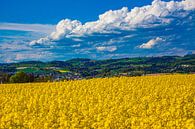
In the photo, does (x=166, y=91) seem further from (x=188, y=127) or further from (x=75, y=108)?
(x=188, y=127)

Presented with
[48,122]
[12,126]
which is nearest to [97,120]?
[48,122]

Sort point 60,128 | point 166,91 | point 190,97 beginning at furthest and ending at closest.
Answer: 1. point 166,91
2. point 190,97
3. point 60,128

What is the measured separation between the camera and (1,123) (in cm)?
1842

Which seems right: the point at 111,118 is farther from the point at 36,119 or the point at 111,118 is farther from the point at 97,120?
the point at 36,119

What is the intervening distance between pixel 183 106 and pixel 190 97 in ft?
21.6

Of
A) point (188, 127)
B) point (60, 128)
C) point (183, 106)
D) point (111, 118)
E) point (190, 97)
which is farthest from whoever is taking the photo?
point (190, 97)

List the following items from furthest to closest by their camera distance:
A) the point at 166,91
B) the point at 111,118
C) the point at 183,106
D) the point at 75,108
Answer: the point at 166,91 < the point at 75,108 < the point at 183,106 < the point at 111,118

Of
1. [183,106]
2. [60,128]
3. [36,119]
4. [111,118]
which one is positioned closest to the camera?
[60,128]

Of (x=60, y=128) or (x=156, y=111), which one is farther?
(x=156, y=111)

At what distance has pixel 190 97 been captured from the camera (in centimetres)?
2881

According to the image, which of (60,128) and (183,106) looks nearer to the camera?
(60,128)

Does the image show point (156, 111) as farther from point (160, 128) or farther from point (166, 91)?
point (166, 91)

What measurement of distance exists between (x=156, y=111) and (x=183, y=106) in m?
1.87

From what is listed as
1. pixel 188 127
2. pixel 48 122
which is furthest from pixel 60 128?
pixel 188 127
